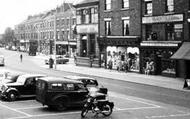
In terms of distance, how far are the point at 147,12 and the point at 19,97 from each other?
2333 centimetres

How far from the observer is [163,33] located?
39.4 metres

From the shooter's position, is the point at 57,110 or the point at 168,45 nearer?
the point at 57,110

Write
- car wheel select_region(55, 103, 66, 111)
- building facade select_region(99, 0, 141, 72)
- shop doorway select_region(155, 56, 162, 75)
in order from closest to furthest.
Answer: car wheel select_region(55, 103, 66, 111) → shop doorway select_region(155, 56, 162, 75) → building facade select_region(99, 0, 141, 72)

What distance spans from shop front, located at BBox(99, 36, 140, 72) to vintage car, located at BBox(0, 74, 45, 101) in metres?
21.4

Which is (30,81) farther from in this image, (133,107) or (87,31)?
(87,31)

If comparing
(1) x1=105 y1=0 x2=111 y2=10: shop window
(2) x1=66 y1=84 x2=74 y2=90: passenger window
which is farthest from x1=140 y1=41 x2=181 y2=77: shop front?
(2) x1=66 y1=84 x2=74 y2=90: passenger window

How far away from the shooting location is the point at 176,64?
37.6 m

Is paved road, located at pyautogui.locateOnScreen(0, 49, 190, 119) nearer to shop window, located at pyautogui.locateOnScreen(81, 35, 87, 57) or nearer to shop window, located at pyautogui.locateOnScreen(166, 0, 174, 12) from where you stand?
shop window, located at pyautogui.locateOnScreen(166, 0, 174, 12)

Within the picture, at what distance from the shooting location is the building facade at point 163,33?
37.1m

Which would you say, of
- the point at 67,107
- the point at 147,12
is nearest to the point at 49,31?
the point at 147,12

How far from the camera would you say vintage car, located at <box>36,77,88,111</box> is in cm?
1962

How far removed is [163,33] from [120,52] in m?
8.63

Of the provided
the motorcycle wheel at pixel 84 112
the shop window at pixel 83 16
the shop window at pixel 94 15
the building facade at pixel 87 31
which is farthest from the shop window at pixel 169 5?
the motorcycle wheel at pixel 84 112

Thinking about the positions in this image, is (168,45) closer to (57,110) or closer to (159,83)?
(159,83)
